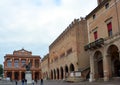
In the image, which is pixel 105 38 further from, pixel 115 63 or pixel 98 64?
pixel 98 64

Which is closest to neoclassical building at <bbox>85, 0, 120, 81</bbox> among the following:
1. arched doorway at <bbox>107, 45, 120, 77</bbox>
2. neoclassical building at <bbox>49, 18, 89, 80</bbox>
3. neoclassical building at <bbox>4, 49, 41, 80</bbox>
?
arched doorway at <bbox>107, 45, 120, 77</bbox>

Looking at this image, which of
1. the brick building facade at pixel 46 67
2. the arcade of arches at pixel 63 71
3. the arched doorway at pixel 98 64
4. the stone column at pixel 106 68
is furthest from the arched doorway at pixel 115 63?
the brick building facade at pixel 46 67

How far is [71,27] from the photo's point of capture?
5169 centimetres

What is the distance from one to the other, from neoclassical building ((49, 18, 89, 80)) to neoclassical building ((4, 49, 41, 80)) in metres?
33.6

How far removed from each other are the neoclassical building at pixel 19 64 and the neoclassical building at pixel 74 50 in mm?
33617

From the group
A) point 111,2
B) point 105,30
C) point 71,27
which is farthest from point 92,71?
point 71,27

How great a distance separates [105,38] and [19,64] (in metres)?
65.9

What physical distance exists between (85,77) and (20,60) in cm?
5666

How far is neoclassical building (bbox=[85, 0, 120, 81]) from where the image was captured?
3167cm

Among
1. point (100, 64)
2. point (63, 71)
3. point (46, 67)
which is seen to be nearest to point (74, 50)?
point (100, 64)

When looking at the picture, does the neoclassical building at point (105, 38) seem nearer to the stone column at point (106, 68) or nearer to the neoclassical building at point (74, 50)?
the stone column at point (106, 68)

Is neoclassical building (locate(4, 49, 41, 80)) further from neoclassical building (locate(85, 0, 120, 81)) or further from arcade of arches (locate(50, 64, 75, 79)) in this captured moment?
neoclassical building (locate(85, 0, 120, 81))

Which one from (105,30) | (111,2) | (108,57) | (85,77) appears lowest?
(85,77)

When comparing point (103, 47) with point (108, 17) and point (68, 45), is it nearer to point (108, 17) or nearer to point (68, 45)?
point (108, 17)
